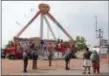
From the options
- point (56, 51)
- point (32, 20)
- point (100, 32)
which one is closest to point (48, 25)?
point (32, 20)

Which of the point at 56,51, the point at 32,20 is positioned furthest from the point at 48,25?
the point at 56,51

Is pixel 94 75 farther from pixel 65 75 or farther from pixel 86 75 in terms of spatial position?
pixel 65 75

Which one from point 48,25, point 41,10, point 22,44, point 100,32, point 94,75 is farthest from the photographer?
point 48,25

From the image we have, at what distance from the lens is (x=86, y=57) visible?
2003 centimetres

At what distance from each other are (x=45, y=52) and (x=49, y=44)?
6.51ft

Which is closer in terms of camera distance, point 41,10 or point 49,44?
point 49,44

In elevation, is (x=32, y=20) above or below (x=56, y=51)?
above

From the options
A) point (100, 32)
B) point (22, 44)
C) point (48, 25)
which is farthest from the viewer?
point (48, 25)

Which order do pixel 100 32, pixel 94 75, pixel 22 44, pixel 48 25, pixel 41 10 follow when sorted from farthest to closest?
pixel 48 25, pixel 41 10, pixel 22 44, pixel 100 32, pixel 94 75

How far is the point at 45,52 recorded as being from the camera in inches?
2221

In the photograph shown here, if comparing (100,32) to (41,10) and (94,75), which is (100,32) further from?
(94,75)

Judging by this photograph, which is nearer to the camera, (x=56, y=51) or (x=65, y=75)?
(x=65, y=75)

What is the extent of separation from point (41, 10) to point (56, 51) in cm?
1408

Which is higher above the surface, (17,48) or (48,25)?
(48,25)
